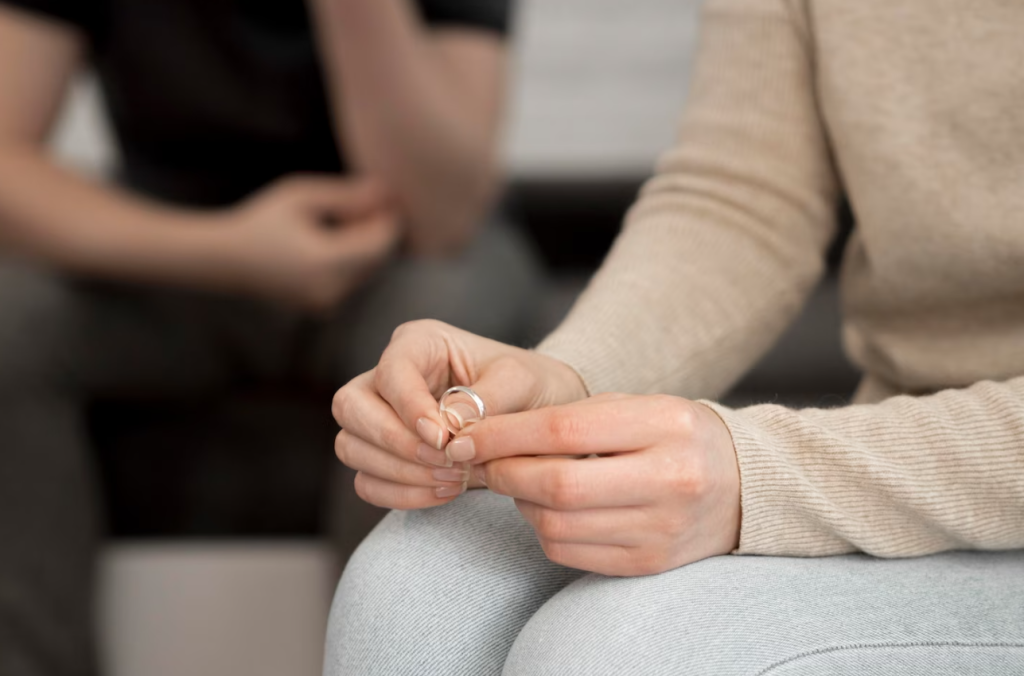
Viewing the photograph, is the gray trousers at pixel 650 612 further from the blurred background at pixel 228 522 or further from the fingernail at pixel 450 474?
the blurred background at pixel 228 522

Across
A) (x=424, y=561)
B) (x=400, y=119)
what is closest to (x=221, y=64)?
(x=400, y=119)

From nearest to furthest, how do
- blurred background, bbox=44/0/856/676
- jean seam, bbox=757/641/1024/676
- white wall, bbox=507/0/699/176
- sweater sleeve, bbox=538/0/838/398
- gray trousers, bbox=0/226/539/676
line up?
jean seam, bbox=757/641/1024/676 → sweater sleeve, bbox=538/0/838/398 → gray trousers, bbox=0/226/539/676 → blurred background, bbox=44/0/856/676 → white wall, bbox=507/0/699/176

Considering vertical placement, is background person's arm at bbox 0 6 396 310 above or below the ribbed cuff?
below

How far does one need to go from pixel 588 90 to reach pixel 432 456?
1.54 meters

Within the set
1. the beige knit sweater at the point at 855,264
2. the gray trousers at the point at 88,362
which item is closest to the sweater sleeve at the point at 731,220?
the beige knit sweater at the point at 855,264

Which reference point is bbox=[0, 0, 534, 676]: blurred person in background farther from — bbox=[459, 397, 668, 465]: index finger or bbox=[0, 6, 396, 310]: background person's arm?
bbox=[459, 397, 668, 465]: index finger

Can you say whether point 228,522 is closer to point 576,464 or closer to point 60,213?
point 60,213

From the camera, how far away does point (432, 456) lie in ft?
1.53

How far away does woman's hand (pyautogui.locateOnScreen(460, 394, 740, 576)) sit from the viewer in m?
0.43

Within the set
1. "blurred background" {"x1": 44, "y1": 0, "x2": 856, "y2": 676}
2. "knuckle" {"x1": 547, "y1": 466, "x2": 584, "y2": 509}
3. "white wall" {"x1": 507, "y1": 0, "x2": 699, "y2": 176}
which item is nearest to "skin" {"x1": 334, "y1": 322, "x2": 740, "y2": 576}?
"knuckle" {"x1": 547, "y1": 466, "x2": 584, "y2": 509}

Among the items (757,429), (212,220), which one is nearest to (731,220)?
(757,429)

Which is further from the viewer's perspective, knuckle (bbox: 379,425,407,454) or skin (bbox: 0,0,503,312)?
skin (bbox: 0,0,503,312)

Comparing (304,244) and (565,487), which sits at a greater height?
(565,487)

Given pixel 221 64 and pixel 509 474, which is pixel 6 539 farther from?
pixel 509 474
